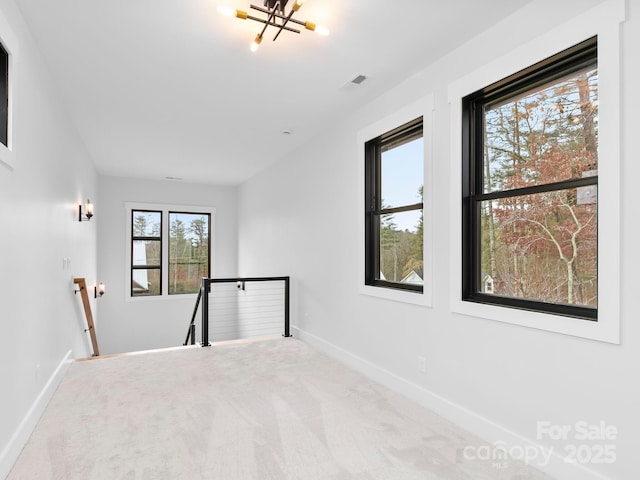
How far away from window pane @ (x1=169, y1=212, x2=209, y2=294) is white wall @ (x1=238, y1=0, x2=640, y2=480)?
352 cm

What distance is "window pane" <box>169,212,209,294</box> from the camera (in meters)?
7.93

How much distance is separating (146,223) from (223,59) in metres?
5.68

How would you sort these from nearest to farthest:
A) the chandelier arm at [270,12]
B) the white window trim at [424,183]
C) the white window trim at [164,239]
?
1. the chandelier arm at [270,12]
2. the white window trim at [424,183]
3. the white window trim at [164,239]

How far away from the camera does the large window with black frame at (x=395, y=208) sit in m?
3.24

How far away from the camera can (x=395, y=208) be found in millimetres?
3443

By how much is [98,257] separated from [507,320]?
7135 mm

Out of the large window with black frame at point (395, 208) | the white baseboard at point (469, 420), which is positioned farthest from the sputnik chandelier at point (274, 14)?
the white baseboard at point (469, 420)

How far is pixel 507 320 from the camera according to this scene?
2305 millimetres

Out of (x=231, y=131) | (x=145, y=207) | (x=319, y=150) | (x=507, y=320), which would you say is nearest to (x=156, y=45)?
(x=231, y=131)

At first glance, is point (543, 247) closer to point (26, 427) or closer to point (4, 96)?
point (4, 96)

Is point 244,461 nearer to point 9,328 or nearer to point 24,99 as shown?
point 9,328

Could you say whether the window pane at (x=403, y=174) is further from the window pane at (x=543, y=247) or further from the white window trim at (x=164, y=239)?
the white window trim at (x=164, y=239)

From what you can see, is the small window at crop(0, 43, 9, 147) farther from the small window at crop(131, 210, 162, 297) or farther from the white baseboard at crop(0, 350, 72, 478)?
the small window at crop(131, 210, 162, 297)

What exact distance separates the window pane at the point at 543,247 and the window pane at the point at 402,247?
0.65 metres
